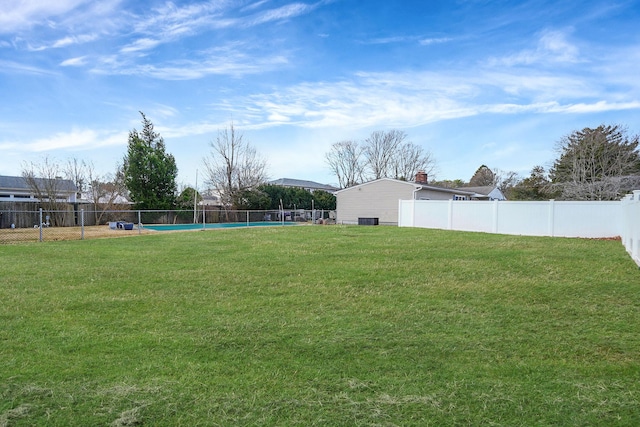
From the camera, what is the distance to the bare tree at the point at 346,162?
147 ft

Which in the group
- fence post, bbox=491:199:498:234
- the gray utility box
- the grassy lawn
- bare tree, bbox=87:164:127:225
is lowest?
the grassy lawn

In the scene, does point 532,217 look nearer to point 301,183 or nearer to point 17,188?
point 17,188

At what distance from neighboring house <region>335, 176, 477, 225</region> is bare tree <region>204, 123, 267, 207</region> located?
912cm

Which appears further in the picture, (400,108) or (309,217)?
(309,217)

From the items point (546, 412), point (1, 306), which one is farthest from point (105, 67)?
point (546, 412)

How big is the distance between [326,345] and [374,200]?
23.9 meters

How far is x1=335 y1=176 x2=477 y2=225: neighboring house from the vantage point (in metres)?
25.5

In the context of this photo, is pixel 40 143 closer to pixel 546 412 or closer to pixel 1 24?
pixel 1 24

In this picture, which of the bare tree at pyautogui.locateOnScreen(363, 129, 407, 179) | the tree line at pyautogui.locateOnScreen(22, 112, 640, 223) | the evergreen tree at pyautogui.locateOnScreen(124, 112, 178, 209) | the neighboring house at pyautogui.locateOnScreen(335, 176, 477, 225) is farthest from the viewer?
the bare tree at pyautogui.locateOnScreen(363, 129, 407, 179)

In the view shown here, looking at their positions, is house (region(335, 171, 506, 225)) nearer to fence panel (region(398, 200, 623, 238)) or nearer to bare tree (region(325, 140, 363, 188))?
fence panel (region(398, 200, 623, 238))

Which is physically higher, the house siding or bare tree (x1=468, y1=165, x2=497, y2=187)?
bare tree (x1=468, y1=165, x2=497, y2=187)

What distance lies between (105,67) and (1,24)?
292cm

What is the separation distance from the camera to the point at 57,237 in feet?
51.0

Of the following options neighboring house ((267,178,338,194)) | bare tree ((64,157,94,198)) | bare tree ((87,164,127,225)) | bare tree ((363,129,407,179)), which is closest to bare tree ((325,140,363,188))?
bare tree ((363,129,407,179))
